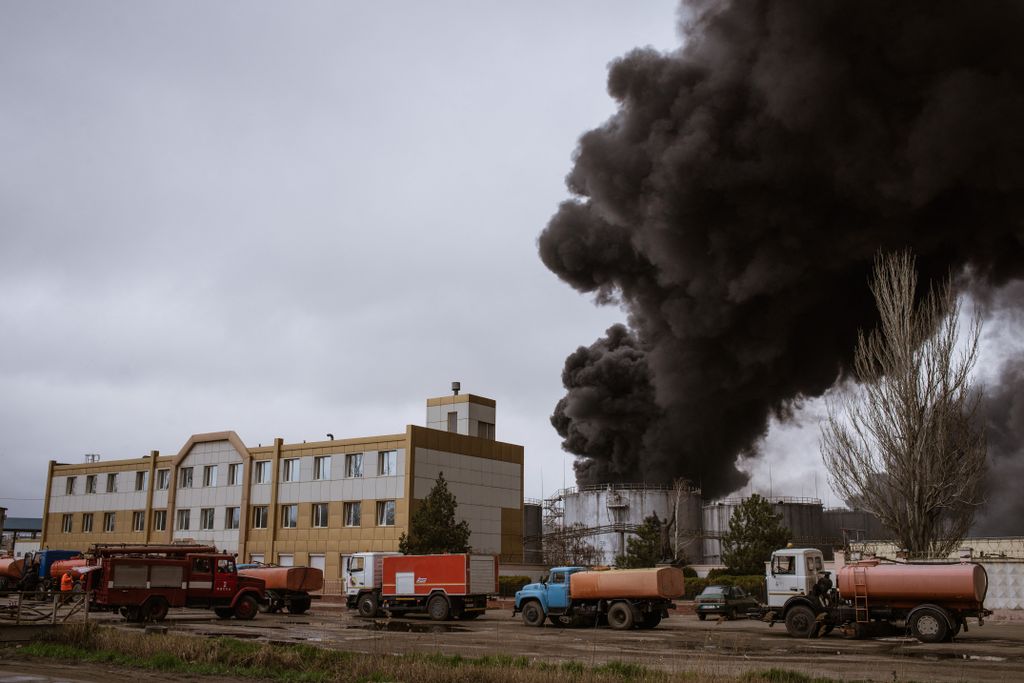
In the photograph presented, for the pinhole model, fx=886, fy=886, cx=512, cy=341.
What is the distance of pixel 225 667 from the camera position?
48.9 ft

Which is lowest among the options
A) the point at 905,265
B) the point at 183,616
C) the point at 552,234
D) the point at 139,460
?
the point at 183,616

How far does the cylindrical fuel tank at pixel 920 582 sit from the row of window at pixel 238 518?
29.0m

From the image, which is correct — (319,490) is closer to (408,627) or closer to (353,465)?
(353,465)

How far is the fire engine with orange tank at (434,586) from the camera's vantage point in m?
29.8

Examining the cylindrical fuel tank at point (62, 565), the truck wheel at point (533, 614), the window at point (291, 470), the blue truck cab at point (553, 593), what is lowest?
the truck wheel at point (533, 614)

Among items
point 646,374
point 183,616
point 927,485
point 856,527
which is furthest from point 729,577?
point 856,527

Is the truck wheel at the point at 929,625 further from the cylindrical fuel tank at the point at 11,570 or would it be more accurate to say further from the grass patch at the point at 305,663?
the cylindrical fuel tank at the point at 11,570

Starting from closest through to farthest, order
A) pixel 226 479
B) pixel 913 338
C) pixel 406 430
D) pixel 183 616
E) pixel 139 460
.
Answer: pixel 183 616, pixel 913 338, pixel 406 430, pixel 226 479, pixel 139 460

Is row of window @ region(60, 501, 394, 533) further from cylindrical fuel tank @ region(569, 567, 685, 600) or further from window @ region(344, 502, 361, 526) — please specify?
cylindrical fuel tank @ region(569, 567, 685, 600)

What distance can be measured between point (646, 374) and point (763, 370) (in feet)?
51.5

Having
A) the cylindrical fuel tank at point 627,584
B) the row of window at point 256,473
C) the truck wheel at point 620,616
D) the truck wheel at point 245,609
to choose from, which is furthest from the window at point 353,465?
the truck wheel at point 620,616

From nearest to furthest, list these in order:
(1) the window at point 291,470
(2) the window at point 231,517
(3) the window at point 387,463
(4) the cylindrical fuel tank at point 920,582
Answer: (4) the cylindrical fuel tank at point 920,582 → (3) the window at point 387,463 → (1) the window at point 291,470 → (2) the window at point 231,517

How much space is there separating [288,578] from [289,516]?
19540 millimetres

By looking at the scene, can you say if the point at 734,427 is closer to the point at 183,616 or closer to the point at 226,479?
the point at 226,479
